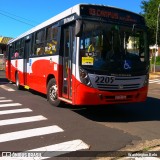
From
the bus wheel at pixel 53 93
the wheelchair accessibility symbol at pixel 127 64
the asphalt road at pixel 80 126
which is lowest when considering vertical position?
the asphalt road at pixel 80 126

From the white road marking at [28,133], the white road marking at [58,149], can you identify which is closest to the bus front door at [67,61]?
the white road marking at [28,133]

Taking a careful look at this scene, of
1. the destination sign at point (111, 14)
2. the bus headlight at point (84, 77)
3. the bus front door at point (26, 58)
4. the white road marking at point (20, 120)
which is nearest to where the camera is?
the white road marking at point (20, 120)

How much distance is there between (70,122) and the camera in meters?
9.48

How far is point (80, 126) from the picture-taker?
354 inches

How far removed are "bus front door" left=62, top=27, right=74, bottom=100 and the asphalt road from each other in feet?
2.34

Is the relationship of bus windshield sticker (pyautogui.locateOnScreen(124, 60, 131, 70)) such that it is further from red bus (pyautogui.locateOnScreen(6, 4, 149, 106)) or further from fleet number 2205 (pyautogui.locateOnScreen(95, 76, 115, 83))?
fleet number 2205 (pyautogui.locateOnScreen(95, 76, 115, 83))

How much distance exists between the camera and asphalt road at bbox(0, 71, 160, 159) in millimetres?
7316

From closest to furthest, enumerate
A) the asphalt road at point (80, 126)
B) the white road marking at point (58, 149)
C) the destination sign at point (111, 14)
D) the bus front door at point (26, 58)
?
the white road marking at point (58, 149)
the asphalt road at point (80, 126)
the destination sign at point (111, 14)
the bus front door at point (26, 58)

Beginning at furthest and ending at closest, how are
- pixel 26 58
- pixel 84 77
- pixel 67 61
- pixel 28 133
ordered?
pixel 26 58 < pixel 67 61 < pixel 84 77 < pixel 28 133

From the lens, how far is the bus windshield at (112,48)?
9633 millimetres

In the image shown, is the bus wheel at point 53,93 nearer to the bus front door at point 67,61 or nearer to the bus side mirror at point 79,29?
the bus front door at point 67,61

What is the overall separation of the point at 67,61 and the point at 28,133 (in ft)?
10.1

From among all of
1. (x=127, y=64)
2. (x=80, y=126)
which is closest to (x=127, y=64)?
(x=127, y=64)

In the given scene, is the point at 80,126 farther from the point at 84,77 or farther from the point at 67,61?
the point at 67,61
